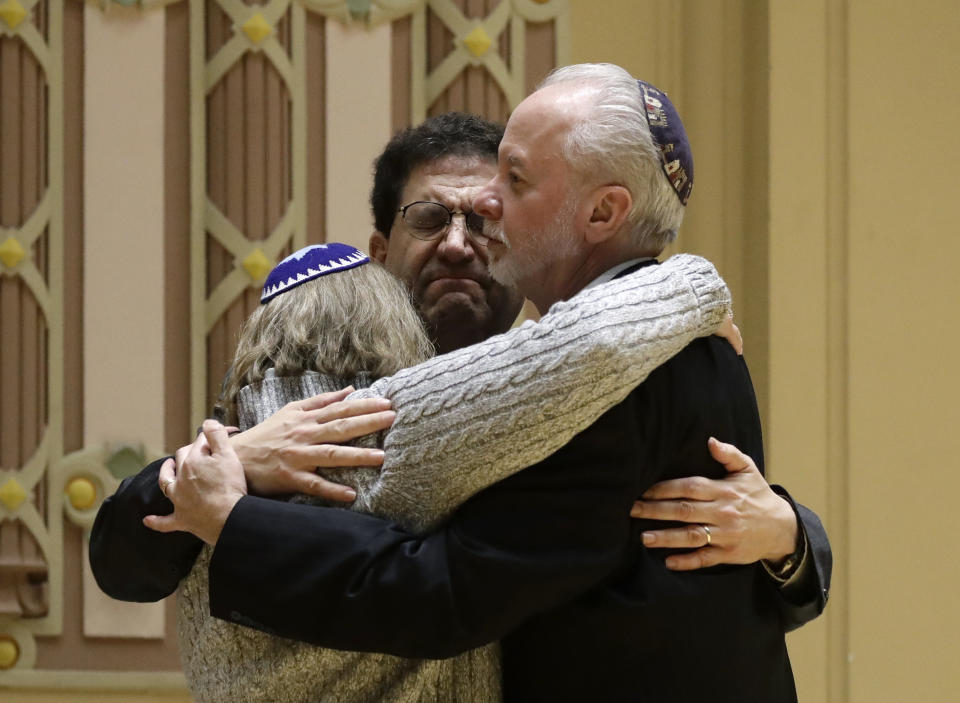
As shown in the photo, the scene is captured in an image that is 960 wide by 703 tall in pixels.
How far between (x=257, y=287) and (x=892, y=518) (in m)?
2.08

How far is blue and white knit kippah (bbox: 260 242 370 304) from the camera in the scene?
76.7 inches

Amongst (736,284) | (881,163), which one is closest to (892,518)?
(736,284)

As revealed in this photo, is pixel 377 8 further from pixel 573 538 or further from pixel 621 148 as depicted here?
pixel 573 538

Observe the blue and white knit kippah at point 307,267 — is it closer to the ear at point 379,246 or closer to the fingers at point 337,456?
the fingers at point 337,456

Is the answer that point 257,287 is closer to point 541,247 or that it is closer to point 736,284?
point 736,284

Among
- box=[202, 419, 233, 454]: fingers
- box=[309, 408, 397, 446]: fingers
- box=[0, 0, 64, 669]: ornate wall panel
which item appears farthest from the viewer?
box=[0, 0, 64, 669]: ornate wall panel

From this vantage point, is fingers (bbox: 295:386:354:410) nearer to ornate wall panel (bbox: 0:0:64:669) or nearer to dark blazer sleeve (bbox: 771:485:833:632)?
dark blazer sleeve (bbox: 771:485:833:632)

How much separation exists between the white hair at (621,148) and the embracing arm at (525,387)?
179mm

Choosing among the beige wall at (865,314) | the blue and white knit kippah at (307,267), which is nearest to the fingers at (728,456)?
the blue and white knit kippah at (307,267)

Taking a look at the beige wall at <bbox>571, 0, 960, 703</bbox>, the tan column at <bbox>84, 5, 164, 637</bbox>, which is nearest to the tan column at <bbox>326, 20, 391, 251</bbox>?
the tan column at <bbox>84, 5, 164, 637</bbox>

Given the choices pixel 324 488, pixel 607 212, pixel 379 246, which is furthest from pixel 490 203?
pixel 379 246

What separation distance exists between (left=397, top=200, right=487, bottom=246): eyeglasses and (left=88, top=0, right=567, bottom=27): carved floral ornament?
1199 millimetres

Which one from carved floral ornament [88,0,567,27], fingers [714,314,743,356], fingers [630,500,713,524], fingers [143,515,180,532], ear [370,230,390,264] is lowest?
fingers [143,515,180,532]

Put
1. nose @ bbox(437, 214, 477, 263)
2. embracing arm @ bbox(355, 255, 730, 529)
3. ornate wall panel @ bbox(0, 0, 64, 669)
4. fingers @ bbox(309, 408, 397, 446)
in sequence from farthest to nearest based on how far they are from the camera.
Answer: ornate wall panel @ bbox(0, 0, 64, 669), nose @ bbox(437, 214, 477, 263), fingers @ bbox(309, 408, 397, 446), embracing arm @ bbox(355, 255, 730, 529)
